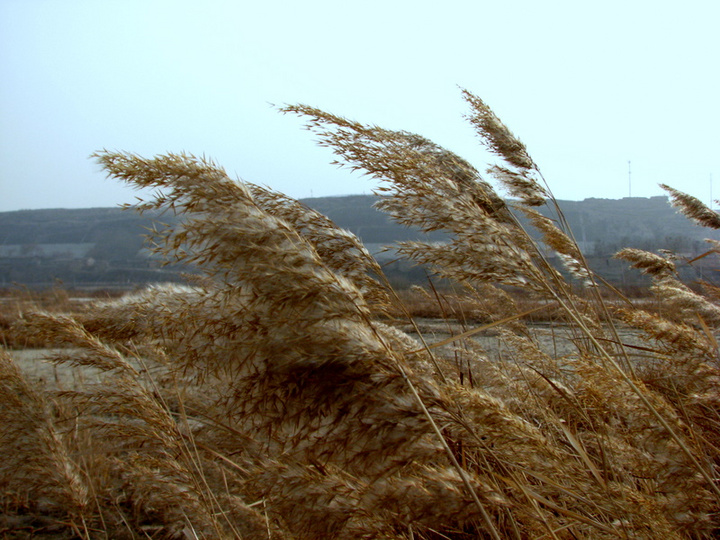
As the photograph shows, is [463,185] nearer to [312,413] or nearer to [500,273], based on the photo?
[500,273]

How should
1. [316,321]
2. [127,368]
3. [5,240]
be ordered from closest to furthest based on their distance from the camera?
1. [316,321]
2. [127,368]
3. [5,240]

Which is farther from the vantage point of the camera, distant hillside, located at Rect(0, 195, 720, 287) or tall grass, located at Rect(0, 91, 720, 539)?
distant hillside, located at Rect(0, 195, 720, 287)

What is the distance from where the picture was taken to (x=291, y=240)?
1.08m

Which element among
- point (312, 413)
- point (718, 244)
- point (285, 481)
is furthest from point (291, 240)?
point (718, 244)

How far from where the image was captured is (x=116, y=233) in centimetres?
6775

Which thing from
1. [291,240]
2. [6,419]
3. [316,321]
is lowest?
[6,419]

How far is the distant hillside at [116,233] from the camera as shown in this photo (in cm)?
4947

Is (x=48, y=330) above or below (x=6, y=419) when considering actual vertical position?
above

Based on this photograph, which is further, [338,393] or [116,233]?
[116,233]

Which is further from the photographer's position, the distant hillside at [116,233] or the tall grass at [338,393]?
the distant hillside at [116,233]

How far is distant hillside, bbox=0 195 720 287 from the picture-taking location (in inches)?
1948

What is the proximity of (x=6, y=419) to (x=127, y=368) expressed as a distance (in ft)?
2.01

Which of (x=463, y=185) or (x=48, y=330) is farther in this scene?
(x=463, y=185)

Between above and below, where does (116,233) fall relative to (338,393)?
above
